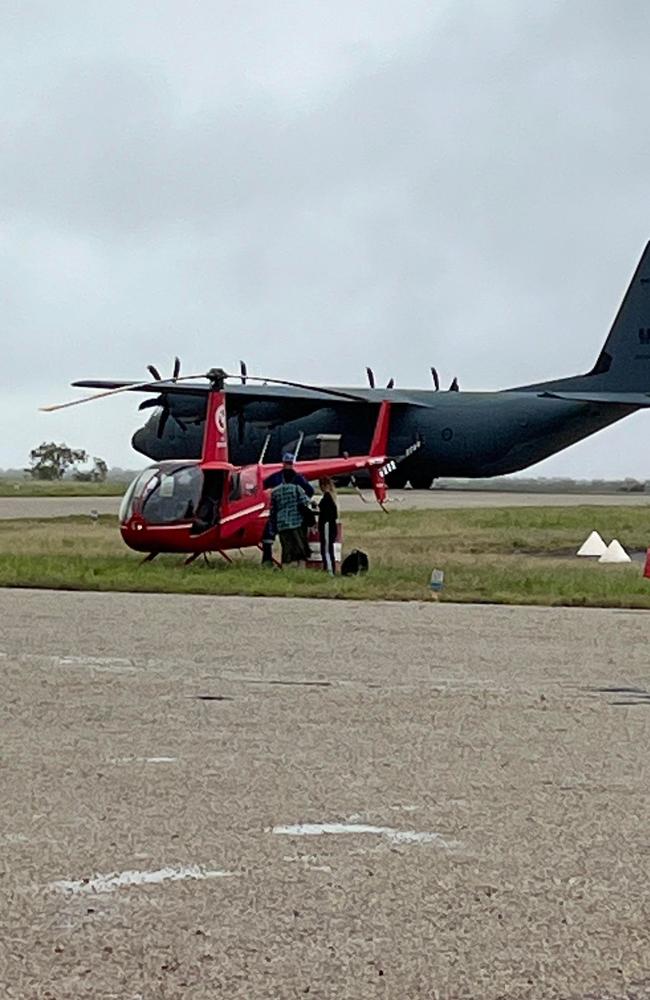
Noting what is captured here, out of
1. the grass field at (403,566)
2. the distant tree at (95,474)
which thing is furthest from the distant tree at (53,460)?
the grass field at (403,566)

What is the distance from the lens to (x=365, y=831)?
7.14 meters

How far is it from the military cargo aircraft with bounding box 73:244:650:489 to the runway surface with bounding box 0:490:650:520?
1599 mm

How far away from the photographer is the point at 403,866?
21.4ft

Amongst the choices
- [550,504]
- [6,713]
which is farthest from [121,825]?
[550,504]

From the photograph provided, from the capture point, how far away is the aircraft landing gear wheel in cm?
6050

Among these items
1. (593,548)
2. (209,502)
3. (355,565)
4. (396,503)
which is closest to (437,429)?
(396,503)

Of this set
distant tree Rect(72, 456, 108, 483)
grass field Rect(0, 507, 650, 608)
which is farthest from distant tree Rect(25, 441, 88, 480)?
grass field Rect(0, 507, 650, 608)

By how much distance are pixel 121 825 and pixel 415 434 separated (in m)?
50.2

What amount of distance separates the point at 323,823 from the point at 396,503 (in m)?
42.1

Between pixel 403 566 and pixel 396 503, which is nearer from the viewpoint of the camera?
pixel 403 566

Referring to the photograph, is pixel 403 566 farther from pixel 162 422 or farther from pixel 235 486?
pixel 162 422

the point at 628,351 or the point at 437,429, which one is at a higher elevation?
the point at 628,351

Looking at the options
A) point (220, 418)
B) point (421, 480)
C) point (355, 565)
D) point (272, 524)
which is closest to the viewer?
point (355, 565)

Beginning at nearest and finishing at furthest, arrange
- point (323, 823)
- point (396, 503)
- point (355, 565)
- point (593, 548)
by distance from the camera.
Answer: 1. point (323, 823)
2. point (355, 565)
3. point (593, 548)
4. point (396, 503)
